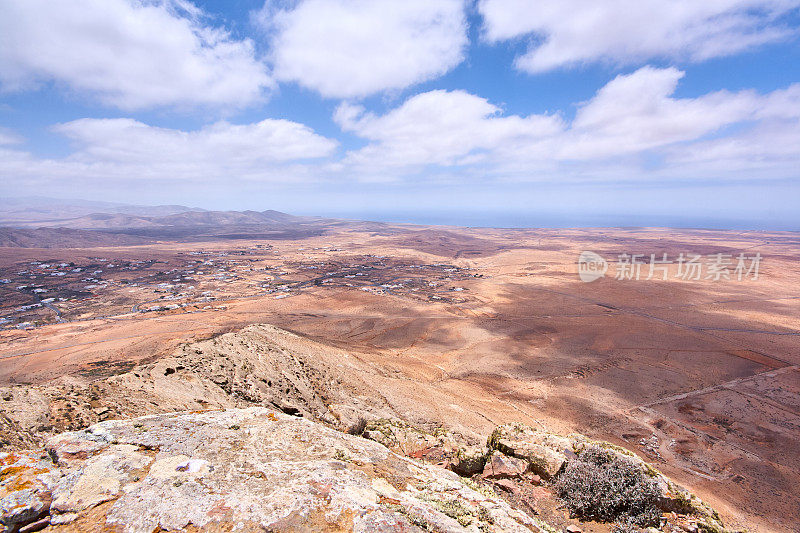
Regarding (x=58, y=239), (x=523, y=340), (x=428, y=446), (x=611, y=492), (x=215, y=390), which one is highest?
(x=611, y=492)

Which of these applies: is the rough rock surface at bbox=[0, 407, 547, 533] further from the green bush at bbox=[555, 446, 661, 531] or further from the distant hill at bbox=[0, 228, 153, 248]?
the distant hill at bbox=[0, 228, 153, 248]

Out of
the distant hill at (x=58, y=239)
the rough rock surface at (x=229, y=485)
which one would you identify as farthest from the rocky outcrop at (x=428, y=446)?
the distant hill at (x=58, y=239)

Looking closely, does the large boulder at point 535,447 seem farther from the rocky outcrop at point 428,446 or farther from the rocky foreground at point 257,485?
the rocky outcrop at point 428,446

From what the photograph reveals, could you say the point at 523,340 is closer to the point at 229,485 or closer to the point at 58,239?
the point at 229,485

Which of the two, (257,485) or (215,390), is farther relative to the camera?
(215,390)

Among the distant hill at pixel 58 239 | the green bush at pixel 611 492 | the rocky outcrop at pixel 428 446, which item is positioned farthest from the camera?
the distant hill at pixel 58 239

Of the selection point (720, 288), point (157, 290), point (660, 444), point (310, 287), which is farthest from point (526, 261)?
point (157, 290)

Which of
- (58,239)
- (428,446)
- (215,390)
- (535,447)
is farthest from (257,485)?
(58,239)
